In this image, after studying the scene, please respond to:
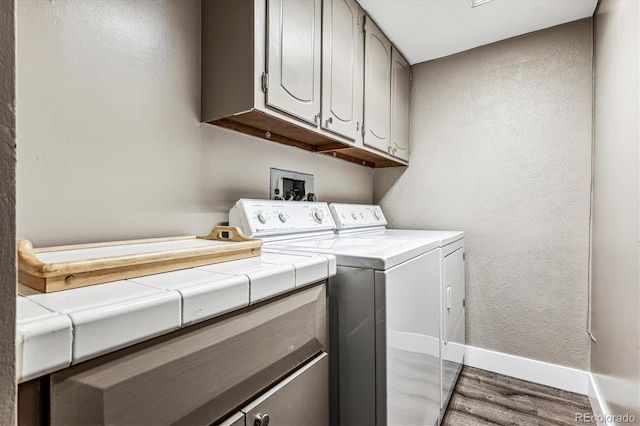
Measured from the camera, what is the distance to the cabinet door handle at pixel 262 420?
0.70 meters

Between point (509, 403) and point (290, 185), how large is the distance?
1.77m

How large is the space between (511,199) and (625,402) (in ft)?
4.10

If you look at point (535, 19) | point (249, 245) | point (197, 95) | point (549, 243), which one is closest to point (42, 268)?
point (249, 245)

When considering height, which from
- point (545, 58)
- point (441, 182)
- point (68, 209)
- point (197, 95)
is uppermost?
point (545, 58)

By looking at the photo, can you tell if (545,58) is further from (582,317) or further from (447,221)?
(582,317)

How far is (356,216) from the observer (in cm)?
211

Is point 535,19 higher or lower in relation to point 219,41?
higher

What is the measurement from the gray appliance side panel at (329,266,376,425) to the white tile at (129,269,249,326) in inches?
15.7

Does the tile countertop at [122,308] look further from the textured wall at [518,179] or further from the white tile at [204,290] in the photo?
the textured wall at [518,179]

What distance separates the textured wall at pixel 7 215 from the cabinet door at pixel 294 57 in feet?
3.14

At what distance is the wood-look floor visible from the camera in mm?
1681

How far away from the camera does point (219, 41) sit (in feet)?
4.17

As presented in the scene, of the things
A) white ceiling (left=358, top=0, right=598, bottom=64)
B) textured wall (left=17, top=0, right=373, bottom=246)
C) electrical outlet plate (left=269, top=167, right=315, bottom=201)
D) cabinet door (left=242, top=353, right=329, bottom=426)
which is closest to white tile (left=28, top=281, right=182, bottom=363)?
cabinet door (left=242, top=353, right=329, bottom=426)

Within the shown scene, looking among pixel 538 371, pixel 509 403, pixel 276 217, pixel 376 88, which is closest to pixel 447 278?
pixel 509 403
